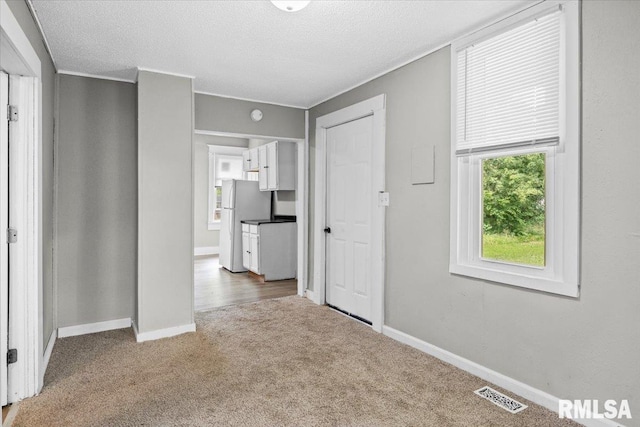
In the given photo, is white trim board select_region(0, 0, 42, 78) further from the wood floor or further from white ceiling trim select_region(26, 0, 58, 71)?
the wood floor

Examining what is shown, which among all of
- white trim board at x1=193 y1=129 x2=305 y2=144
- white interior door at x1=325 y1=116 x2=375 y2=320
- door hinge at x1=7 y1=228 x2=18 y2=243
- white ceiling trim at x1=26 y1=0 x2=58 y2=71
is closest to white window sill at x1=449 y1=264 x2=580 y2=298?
white interior door at x1=325 y1=116 x2=375 y2=320

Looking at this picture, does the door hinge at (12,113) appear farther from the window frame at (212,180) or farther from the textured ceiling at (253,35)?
the window frame at (212,180)

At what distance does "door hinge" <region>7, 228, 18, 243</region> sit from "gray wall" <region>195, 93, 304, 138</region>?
6.76ft

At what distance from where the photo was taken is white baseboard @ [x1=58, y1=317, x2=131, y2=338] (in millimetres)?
3418

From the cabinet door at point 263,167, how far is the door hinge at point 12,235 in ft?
12.9

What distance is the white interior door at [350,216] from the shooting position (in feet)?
12.3

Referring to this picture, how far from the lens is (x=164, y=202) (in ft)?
11.2

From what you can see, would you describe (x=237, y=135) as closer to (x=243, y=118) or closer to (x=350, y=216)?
(x=243, y=118)

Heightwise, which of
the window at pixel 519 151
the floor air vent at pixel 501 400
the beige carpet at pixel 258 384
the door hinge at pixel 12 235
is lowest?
the beige carpet at pixel 258 384

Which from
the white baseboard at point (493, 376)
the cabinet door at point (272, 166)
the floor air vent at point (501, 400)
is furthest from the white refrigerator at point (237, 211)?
the floor air vent at point (501, 400)

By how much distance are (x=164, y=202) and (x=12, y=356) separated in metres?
1.55

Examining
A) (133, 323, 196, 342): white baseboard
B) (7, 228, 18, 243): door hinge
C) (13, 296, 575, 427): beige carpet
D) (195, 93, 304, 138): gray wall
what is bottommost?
(13, 296, 575, 427): beige carpet

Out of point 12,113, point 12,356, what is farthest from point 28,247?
point 12,113

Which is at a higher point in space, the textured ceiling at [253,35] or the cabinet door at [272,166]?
the textured ceiling at [253,35]
